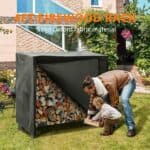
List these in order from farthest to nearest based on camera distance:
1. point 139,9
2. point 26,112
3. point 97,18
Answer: point 139,9 → point 97,18 → point 26,112

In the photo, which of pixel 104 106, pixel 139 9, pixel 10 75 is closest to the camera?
pixel 104 106

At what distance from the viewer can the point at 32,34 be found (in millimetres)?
23484

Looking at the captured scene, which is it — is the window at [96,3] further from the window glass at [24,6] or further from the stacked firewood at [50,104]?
the stacked firewood at [50,104]

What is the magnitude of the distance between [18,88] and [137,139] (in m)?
3.16

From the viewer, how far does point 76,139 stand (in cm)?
983

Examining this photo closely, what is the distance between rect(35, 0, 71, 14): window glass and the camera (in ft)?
78.5

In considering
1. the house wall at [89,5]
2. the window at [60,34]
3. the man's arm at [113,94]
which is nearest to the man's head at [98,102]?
the man's arm at [113,94]

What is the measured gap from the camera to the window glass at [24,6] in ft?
77.4

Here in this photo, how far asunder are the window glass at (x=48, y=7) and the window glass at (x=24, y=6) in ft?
1.32

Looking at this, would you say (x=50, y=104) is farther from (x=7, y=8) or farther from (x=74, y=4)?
(x=74, y=4)

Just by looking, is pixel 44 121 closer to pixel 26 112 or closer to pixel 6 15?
pixel 26 112

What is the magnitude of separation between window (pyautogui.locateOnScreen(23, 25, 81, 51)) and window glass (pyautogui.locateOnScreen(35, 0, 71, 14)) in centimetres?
90

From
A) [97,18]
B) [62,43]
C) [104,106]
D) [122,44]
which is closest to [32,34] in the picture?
[62,43]

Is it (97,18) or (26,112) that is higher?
(97,18)
